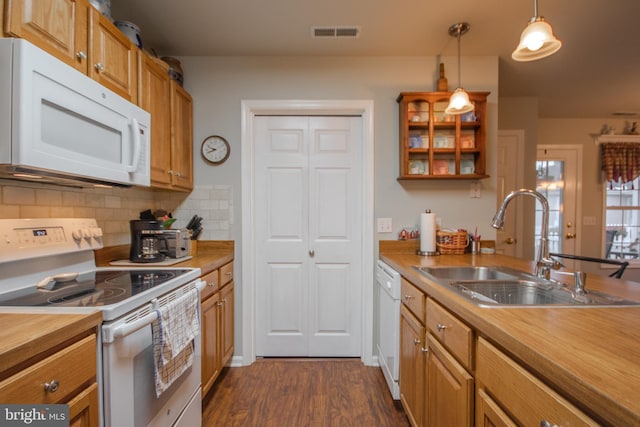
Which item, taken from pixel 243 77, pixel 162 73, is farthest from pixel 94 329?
pixel 243 77

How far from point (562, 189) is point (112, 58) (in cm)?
472

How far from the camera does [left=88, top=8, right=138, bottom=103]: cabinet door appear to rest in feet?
4.27

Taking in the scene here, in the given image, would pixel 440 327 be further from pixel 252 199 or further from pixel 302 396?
pixel 252 199

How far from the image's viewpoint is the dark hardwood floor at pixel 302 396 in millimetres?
1674

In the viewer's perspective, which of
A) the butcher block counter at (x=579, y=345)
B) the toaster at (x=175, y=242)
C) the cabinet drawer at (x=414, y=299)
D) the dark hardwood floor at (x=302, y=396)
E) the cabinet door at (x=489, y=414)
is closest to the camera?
the butcher block counter at (x=579, y=345)

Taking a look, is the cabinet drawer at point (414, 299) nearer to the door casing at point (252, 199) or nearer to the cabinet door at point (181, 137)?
the door casing at point (252, 199)

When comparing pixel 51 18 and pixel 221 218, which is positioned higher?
pixel 51 18

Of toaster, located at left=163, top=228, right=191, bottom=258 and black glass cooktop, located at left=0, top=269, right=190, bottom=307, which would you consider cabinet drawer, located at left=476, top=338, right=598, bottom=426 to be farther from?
toaster, located at left=163, top=228, right=191, bottom=258

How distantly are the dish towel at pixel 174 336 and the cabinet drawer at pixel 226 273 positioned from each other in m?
0.57

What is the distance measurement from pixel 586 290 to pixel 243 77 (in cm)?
241

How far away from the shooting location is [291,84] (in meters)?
2.28

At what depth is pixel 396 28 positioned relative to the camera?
192 cm

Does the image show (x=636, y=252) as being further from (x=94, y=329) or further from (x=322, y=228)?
(x=94, y=329)

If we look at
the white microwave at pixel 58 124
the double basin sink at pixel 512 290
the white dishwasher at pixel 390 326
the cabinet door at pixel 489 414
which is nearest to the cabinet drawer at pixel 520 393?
the cabinet door at pixel 489 414
